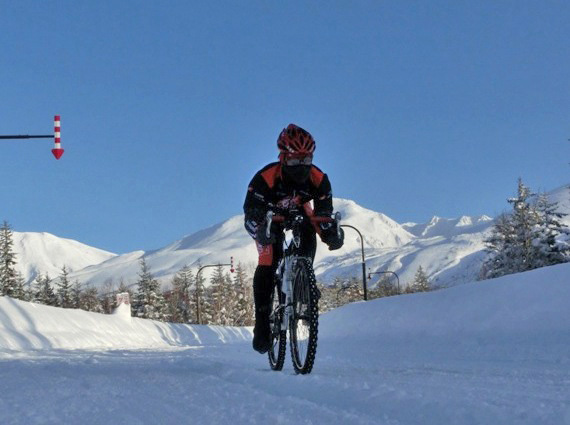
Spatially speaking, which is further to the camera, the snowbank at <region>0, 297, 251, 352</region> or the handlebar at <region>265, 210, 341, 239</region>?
the snowbank at <region>0, 297, 251, 352</region>

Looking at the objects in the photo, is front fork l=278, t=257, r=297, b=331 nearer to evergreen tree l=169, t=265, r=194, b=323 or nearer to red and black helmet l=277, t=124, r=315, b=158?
red and black helmet l=277, t=124, r=315, b=158

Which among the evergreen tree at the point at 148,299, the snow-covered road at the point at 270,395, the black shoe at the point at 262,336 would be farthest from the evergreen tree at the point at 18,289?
the black shoe at the point at 262,336

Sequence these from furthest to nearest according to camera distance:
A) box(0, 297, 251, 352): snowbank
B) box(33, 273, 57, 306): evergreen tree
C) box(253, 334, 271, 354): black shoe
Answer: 1. box(33, 273, 57, 306): evergreen tree
2. box(0, 297, 251, 352): snowbank
3. box(253, 334, 271, 354): black shoe

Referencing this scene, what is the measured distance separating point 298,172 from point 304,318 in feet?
3.85

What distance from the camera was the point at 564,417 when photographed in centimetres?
238

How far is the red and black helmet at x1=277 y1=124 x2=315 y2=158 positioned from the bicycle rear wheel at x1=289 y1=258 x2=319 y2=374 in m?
0.86

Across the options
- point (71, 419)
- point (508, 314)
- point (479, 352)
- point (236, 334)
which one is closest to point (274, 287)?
point (71, 419)

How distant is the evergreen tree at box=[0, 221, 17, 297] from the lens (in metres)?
65.3

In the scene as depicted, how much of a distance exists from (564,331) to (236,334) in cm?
4115

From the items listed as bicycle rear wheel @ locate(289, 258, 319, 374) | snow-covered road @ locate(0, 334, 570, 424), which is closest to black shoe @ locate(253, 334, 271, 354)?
bicycle rear wheel @ locate(289, 258, 319, 374)

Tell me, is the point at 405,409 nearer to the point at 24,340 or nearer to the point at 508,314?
the point at 508,314

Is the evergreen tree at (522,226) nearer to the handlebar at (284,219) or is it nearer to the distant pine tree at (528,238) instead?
the distant pine tree at (528,238)

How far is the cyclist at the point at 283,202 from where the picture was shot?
558 cm

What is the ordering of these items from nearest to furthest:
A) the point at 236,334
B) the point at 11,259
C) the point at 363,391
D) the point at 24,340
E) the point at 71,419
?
the point at 71,419 → the point at 363,391 → the point at 24,340 → the point at 236,334 → the point at 11,259
